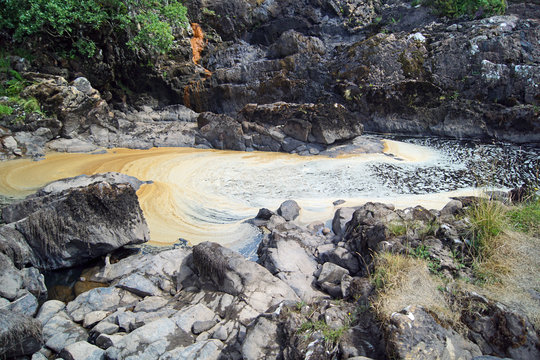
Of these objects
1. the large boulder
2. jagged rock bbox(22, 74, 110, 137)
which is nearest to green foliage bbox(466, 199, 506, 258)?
the large boulder

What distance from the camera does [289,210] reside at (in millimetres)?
7781

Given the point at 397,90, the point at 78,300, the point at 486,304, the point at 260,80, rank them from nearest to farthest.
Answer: the point at 486,304, the point at 78,300, the point at 397,90, the point at 260,80

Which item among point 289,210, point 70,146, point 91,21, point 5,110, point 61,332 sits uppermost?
point 91,21

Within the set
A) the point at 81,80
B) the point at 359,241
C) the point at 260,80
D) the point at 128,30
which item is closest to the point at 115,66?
the point at 128,30

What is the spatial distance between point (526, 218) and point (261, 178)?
6921 mm

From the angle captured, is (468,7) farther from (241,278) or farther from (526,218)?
(241,278)

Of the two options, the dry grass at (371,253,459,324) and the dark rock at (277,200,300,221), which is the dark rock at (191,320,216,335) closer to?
the dry grass at (371,253,459,324)

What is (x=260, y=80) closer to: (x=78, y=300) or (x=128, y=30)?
(x=128, y=30)

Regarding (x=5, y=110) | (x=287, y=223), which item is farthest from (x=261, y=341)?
(x=5, y=110)

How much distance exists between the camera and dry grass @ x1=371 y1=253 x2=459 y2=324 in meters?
3.27

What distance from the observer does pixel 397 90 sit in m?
14.8

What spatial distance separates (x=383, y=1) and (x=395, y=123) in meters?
11.8

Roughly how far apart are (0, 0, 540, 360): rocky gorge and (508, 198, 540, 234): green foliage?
0.18 meters

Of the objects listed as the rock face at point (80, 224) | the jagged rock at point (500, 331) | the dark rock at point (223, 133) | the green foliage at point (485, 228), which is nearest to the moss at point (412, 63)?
the dark rock at point (223, 133)
